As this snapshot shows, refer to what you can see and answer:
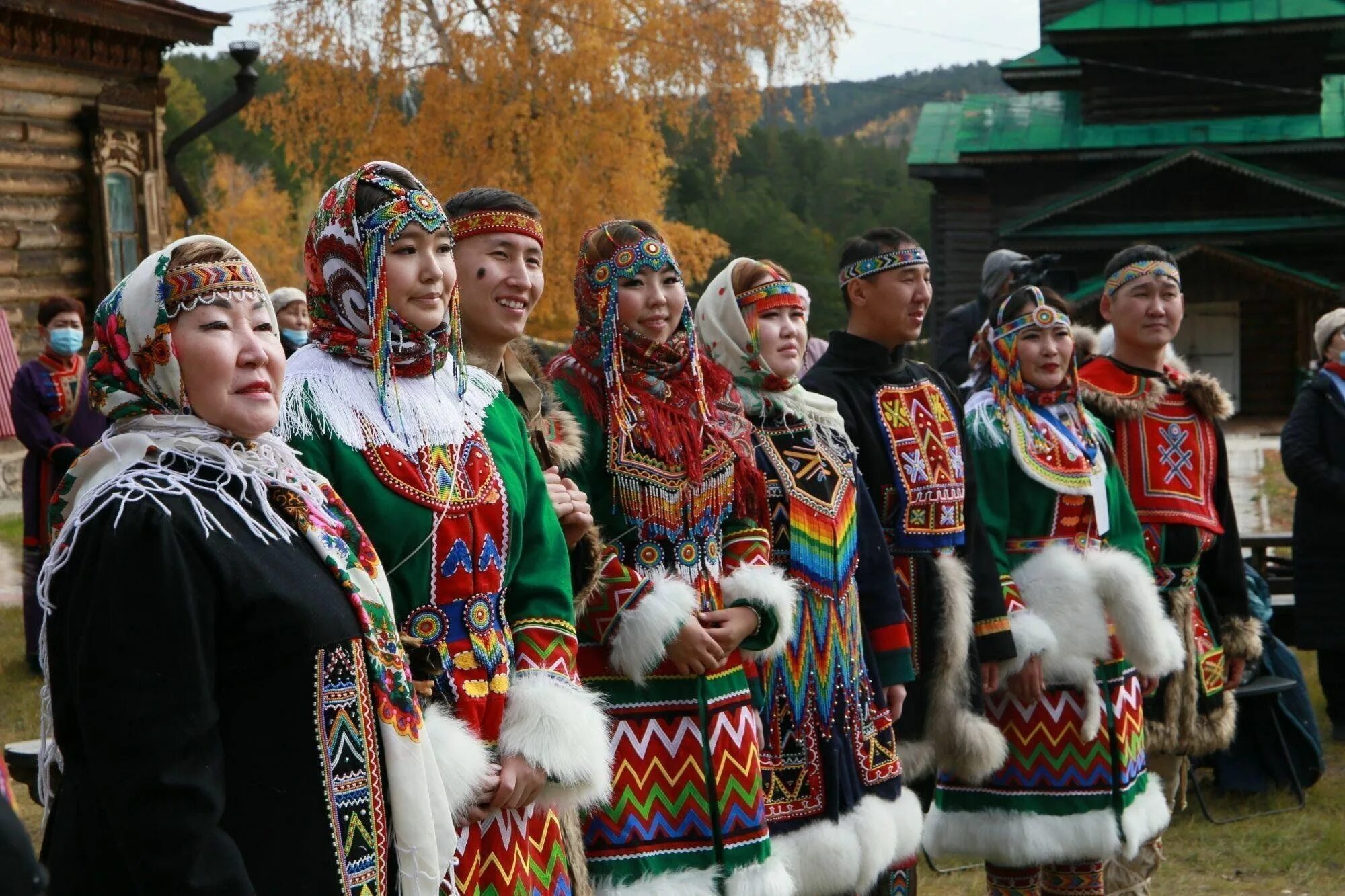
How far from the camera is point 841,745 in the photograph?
Result: 13.3ft

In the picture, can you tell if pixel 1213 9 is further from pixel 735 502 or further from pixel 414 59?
pixel 735 502

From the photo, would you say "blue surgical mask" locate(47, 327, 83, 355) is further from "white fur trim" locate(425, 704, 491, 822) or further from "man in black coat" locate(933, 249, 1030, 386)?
"white fur trim" locate(425, 704, 491, 822)

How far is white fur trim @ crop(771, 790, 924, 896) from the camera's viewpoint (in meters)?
3.92

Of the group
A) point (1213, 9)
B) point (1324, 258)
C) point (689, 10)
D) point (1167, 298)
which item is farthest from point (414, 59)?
point (1167, 298)

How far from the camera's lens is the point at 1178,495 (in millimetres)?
5551

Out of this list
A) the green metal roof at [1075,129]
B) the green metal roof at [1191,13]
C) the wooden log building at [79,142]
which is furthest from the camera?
the green metal roof at [1075,129]

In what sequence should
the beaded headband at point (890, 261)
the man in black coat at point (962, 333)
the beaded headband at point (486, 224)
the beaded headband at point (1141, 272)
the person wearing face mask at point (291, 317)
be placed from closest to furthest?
the beaded headband at point (486, 224) → the beaded headband at point (890, 261) → the beaded headband at point (1141, 272) → the person wearing face mask at point (291, 317) → the man in black coat at point (962, 333)

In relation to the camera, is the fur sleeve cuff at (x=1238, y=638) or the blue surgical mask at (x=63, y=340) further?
the blue surgical mask at (x=63, y=340)

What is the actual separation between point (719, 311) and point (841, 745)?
1200 mm

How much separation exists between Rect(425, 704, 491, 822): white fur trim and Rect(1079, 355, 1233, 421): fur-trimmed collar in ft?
11.2

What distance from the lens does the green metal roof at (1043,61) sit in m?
23.3

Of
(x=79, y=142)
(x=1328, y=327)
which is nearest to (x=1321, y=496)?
(x=1328, y=327)

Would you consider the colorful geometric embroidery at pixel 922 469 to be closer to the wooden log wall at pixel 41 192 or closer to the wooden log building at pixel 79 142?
the wooden log building at pixel 79 142

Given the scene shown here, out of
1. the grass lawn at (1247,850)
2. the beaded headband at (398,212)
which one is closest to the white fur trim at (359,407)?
the beaded headband at (398,212)
